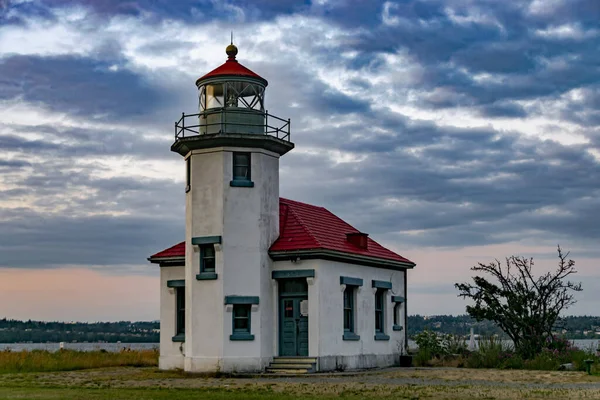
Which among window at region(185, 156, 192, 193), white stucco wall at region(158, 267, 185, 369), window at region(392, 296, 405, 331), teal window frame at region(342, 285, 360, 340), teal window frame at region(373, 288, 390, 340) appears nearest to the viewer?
window at region(185, 156, 192, 193)

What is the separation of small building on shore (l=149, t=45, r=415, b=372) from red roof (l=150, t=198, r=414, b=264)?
71mm

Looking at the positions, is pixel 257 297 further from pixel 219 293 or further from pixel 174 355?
pixel 174 355

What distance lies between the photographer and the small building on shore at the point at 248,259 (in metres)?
26.6

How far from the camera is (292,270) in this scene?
27.2 m

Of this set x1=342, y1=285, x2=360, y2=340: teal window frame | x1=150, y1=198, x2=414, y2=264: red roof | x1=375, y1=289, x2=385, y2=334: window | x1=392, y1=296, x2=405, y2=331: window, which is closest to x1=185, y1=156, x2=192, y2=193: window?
x1=150, y1=198, x2=414, y2=264: red roof

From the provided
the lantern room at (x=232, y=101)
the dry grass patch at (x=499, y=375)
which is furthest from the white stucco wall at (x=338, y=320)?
the lantern room at (x=232, y=101)

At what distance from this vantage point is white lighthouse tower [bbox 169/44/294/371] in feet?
87.1

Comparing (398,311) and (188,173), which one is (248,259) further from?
(398,311)

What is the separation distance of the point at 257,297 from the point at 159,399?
9.15 metres

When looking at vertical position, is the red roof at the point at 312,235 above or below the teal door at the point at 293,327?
above

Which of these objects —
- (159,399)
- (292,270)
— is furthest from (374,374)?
(159,399)

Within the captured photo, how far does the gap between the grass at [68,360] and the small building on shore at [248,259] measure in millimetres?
5009

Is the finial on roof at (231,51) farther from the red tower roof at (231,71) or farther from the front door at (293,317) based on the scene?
the front door at (293,317)

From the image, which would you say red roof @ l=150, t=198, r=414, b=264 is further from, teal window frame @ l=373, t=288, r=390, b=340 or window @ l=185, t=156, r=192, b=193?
window @ l=185, t=156, r=192, b=193
